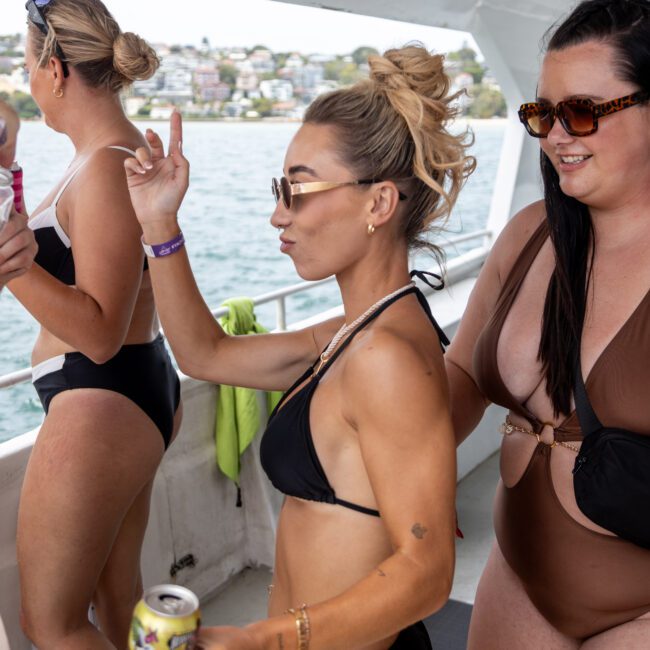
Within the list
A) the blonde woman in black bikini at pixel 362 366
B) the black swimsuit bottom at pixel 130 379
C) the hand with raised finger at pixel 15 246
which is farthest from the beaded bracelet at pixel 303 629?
the black swimsuit bottom at pixel 130 379

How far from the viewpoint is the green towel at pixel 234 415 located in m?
3.46

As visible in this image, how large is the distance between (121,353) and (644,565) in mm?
1310

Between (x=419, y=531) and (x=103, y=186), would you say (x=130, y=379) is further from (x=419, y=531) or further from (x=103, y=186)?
(x=419, y=531)

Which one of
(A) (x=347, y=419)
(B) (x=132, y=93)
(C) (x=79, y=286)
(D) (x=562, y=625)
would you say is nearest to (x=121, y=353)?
(C) (x=79, y=286)

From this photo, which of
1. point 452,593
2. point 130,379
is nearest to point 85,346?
point 130,379

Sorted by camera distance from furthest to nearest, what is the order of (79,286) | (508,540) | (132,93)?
(132,93) → (79,286) → (508,540)

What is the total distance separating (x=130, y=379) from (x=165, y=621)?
1.25 metres

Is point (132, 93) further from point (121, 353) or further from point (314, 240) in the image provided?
point (314, 240)

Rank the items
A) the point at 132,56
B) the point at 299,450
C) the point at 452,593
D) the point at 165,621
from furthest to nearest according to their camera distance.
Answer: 1. the point at 452,593
2. the point at 132,56
3. the point at 299,450
4. the point at 165,621

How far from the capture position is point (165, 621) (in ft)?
3.28

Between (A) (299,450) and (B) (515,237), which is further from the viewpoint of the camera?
(B) (515,237)

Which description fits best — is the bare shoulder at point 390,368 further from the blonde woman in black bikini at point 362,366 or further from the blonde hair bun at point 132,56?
the blonde hair bun at point 132,56

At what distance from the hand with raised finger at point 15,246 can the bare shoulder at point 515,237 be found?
923mm

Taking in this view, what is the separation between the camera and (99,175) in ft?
6.85
